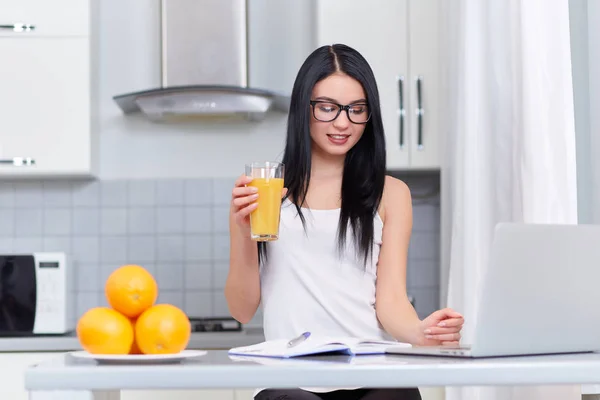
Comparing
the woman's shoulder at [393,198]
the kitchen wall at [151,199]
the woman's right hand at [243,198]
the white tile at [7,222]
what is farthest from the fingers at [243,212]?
the white tile at [7,222]

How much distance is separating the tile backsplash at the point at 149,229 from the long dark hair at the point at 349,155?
154 centimetres

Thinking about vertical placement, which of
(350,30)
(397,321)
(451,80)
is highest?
(350,30)

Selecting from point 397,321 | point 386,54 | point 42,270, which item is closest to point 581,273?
point 397,321

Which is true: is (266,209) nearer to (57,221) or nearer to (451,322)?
(451,322)

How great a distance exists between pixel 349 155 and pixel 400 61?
128cm

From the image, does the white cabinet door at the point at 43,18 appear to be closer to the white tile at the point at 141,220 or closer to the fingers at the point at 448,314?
the white tile at the point at 141,220

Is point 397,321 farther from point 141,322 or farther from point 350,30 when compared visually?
point 350,30

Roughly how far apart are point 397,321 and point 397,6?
1.68 metres

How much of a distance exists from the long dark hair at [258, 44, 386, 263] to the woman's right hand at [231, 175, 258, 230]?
Result: 410mm

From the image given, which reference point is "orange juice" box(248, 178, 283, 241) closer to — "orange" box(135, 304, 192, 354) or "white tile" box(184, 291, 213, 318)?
"orange" box(135, 304, 192, 354)

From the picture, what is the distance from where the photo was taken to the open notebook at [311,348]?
1.25 metres

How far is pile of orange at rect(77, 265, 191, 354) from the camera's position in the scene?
1.20m

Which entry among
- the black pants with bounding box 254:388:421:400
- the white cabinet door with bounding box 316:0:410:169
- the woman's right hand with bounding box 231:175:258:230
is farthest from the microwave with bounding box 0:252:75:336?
the woman's right hand with bounding box 231:175:258:230

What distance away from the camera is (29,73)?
10.3 ft
